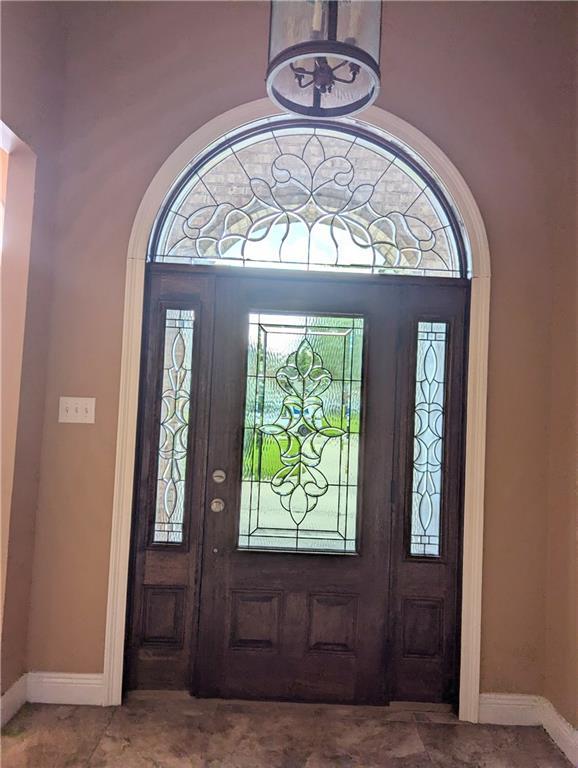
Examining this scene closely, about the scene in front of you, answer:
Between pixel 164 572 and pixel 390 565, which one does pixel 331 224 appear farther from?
pixel 164 572

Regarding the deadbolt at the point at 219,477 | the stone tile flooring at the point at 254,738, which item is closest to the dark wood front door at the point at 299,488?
the deadbolt at the point at 219,477

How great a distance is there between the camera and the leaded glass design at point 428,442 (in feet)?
9.24

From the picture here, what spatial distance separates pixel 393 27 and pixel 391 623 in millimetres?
2926

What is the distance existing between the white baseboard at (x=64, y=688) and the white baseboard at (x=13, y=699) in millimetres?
36

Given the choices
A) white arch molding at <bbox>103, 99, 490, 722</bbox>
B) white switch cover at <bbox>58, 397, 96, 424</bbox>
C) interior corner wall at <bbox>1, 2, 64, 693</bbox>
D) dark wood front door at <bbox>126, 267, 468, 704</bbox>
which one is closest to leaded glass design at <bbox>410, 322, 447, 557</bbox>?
dark wood front door at <bbox>126, 267, 468, 704</bbox>

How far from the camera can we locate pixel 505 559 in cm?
274

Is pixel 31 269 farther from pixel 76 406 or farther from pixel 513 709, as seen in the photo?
pixel 513 709

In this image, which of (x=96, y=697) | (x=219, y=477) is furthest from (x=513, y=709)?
(x=96, y=697)

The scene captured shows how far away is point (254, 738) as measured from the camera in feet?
8.08

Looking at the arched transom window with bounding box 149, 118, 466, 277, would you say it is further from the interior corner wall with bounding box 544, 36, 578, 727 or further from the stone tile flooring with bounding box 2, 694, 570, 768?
the stone tile flooring with bounding box 2, 694, 570, 768

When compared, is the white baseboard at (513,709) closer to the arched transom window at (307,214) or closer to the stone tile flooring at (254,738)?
the stone tile flooring at (254,738)

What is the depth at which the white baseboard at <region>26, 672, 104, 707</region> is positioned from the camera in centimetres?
267

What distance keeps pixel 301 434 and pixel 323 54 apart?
1.76 meters

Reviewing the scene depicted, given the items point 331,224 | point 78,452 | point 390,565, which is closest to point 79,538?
point 78,452
